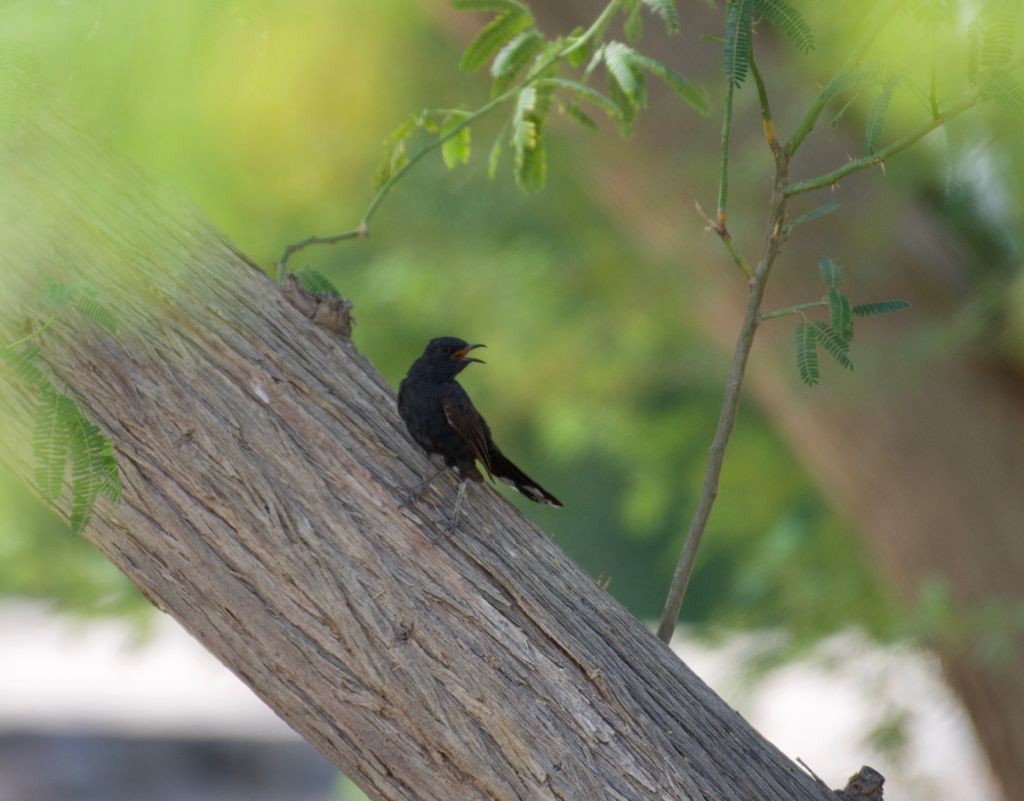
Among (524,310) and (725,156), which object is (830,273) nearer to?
(725,156)

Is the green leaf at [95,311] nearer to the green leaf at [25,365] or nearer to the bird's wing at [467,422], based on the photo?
the green leaf at [25,365]

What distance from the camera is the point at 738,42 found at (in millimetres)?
2389

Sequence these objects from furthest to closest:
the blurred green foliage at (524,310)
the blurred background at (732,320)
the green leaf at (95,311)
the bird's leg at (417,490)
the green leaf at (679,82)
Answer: the blurred green foliage at (524,310), the blurred background at (732,320), the green leaf at (679,82), the bird's leg at (417,490), the green leaf at (95,311)

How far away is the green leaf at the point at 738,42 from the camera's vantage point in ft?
7.79

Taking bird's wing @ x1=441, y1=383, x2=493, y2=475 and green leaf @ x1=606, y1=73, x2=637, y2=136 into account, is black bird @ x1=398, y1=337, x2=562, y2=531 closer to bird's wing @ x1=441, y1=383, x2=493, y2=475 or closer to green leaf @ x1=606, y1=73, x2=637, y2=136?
bird's wing @ x1=441, y1=383, x2=493, y2=475

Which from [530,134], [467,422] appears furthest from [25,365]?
[530,134]

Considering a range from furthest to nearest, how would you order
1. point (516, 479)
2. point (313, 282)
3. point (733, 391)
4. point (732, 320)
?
point (732, 320)
point (516, 479)
point (313, 282)
point (733, 391)

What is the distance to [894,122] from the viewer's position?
16.0 ft

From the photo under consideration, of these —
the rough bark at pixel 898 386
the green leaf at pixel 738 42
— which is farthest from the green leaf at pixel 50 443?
the rough bark at pixel 898 386

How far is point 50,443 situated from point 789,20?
169 cm

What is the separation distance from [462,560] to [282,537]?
38 centimetres

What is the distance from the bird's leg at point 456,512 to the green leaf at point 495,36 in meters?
1.09

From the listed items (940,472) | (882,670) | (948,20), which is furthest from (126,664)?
(948,20)

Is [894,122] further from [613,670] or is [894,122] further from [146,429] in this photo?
[146,429]
